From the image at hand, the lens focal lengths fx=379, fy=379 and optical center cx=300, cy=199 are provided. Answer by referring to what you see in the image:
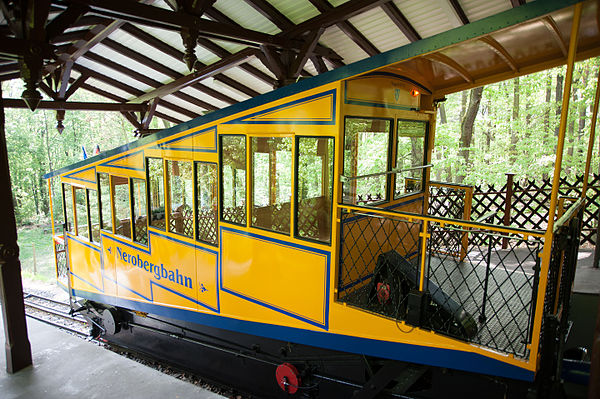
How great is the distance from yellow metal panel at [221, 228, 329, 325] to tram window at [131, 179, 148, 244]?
1.90 meters

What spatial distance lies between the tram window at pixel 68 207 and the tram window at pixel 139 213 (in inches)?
92.0

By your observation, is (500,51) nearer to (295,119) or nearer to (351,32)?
(295,119)

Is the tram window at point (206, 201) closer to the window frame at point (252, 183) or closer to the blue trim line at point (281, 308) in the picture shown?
the blue trim line at point (281, 308)

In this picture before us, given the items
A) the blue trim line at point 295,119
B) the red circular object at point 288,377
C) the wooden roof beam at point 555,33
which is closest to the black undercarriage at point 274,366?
the red circular object at point 288,377

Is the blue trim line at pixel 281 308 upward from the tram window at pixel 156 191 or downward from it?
downward

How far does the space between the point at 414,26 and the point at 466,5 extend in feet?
3.09

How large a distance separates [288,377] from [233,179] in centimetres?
237

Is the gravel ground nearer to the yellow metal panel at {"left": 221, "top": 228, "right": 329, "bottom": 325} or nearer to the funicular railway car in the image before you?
the funicular railway car

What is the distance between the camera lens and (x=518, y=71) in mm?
3986

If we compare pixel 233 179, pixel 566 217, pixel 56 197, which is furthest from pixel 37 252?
pixel 566 217

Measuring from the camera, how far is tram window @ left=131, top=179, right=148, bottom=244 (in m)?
5.80

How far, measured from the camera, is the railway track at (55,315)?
8.23m

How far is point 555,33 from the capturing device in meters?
3.04

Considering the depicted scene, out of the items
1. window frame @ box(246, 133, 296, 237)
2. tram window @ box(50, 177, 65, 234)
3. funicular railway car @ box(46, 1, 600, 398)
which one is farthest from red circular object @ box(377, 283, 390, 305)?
tram window @ box(50, 177, 65, 234)
